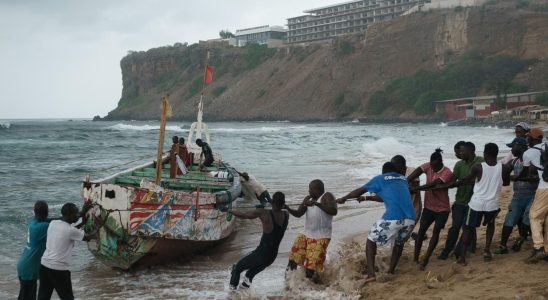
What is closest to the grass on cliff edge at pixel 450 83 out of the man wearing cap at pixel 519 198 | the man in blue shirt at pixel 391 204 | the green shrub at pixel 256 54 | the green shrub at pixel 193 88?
the green shrub at pixel 256 54

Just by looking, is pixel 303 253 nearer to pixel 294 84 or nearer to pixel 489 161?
pixel 489 161

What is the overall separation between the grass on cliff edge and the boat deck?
230 feet

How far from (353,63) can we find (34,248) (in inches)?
3820

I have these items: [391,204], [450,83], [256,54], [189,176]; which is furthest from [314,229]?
[256,54]

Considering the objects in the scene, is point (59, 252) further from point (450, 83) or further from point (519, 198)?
point (450, 83)

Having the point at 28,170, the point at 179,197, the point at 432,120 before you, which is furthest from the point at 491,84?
the point at 179,197

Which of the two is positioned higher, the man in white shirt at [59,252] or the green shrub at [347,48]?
the green shrub at [347,48]

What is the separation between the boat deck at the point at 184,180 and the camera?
11648 mm

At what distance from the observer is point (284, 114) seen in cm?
10369

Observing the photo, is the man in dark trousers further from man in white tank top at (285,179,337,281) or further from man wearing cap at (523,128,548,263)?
man wearing cap at (523,128,548,263)

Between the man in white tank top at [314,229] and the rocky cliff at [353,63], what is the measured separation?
242ft

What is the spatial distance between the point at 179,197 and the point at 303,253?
9.29 ft

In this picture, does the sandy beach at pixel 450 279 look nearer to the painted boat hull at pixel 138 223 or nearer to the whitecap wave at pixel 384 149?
the painted boat hull at pixel 138 223

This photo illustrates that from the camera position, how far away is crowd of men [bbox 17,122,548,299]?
247 inches
